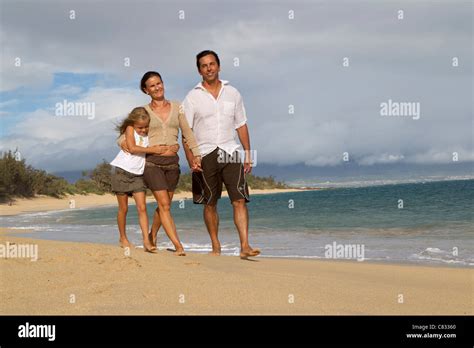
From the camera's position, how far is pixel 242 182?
6582 mm

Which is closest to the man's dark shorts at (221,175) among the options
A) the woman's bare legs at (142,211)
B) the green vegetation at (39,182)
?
the woman's bare legs at (142,211)

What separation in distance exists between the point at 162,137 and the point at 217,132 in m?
0.64

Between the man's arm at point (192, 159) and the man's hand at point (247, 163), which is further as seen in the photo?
the man's hand at point (247, 163)

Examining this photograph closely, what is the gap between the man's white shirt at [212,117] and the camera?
6527 millimetres

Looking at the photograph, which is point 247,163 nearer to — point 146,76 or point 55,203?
point 146,76

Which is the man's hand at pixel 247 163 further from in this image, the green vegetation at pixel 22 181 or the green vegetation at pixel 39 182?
the green vegetation at pixel 22 181

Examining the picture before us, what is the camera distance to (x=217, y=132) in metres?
6.53

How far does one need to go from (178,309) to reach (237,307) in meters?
0.43

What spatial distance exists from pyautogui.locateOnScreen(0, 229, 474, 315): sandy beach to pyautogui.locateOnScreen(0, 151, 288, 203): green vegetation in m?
19.2

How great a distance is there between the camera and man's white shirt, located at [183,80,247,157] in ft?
21.4

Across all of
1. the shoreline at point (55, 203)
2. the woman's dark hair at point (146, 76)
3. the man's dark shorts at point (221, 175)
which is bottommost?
the shoreline at point (55, 203)

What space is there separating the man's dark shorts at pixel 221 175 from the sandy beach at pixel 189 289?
81 cm

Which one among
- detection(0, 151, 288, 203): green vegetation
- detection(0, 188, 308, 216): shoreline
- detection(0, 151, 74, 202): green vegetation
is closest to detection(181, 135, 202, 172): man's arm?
detection(0, 151, 288, 203): green vegetation
